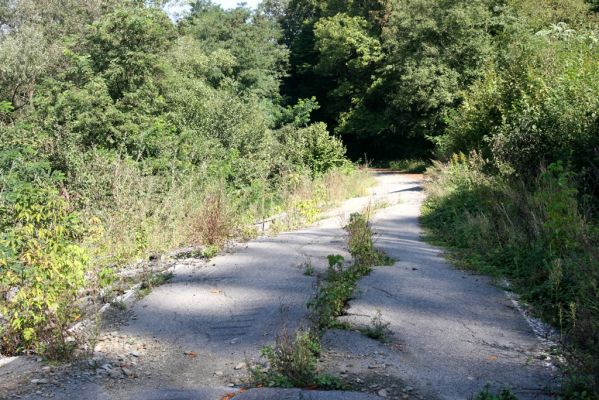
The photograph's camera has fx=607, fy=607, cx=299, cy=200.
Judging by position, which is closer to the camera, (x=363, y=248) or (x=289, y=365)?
(x=289, y=365)

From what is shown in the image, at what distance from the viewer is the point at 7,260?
5410 millimetres

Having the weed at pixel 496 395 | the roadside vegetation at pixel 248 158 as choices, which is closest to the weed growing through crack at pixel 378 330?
the roadside vegetation at pixel 248 158

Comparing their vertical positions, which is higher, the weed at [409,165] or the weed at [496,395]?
the weed at [409,165]

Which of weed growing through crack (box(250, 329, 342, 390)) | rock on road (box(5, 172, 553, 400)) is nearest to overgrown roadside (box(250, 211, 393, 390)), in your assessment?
weed growing through crack (box(250, 329, 342, 390))

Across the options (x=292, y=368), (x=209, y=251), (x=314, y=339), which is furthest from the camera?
(x=209, y=251)

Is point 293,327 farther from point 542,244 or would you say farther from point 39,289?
point 542,244

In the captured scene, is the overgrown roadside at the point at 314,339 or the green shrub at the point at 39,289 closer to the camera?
the overgrown roadside at the point at 314,339

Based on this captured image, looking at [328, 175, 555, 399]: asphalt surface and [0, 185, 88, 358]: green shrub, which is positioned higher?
[0, 185, 88, 358]: green shrub

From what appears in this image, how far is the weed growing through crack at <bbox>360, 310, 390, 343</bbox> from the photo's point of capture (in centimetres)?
541

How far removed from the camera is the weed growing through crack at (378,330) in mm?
5406

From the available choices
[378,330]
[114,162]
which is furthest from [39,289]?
[114,162]

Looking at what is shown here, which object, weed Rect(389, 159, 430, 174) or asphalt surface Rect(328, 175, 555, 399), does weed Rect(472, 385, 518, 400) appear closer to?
asphalt surface Rect(328, 175, 555, 399)

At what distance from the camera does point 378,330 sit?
545 centimetres

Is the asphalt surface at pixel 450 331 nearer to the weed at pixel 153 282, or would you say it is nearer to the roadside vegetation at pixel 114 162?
the weed at pixel 153 282
